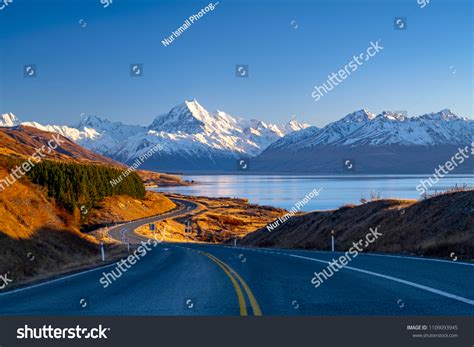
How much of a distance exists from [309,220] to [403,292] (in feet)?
117

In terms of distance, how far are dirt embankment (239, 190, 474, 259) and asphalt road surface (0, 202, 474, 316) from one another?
10.5ft

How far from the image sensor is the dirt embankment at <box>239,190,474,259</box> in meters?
20.7

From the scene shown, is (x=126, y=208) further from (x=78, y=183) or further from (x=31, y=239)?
(x=31, y=239)

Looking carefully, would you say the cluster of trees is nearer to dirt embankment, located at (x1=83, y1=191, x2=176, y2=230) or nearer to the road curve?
dirt embankment, located at (x1=83, y1=191, x2=176, y2=230)

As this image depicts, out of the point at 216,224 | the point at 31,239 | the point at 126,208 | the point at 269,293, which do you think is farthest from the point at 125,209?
the point at 269,293

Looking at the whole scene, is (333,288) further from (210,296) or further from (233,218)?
(233,218)

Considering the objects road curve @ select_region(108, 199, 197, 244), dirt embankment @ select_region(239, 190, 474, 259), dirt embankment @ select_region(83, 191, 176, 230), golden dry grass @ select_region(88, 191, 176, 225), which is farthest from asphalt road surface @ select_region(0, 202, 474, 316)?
golden dry grass @ select_region(88, 191, 176, 225)

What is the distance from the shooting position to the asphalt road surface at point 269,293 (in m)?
9.91

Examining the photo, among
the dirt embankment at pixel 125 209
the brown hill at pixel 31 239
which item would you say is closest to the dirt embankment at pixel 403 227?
the brown hill at pixel 31 239

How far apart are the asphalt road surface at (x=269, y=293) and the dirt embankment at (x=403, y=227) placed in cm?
321

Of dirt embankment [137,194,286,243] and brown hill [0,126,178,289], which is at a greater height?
brown hill [0,126,178,289]

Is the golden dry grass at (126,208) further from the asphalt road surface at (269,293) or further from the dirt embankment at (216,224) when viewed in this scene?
the asphalt road surface at (269,293)


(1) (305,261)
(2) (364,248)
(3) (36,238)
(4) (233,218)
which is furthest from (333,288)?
(4) (233,218)

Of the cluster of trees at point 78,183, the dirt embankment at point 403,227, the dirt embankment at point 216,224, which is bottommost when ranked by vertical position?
the dirt embankment at point 216,224
